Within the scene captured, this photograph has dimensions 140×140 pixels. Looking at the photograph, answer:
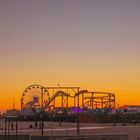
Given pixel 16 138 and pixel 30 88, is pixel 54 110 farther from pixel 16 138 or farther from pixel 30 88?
pixel 16 138

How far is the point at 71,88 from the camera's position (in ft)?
333

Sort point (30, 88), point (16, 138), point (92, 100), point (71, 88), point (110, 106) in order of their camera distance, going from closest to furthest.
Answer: point (16, 138) < point (71, 88) < point (30, 88) < point (92, 100) < point (110, 106)

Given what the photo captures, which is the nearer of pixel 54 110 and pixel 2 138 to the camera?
pixel 2 138

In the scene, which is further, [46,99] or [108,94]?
[108,94]

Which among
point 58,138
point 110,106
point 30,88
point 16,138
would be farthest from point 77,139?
point 110,106

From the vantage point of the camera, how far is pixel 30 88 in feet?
369

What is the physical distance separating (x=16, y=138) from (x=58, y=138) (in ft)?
10.7

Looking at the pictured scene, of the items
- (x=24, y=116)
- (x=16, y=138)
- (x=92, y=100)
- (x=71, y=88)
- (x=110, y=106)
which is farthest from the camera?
(x=110, y=106)

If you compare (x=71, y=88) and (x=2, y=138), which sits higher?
(x=71, y=88)

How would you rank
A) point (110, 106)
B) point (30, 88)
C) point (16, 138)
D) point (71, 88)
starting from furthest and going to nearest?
point (110, 106) < point (30, 88) < point (71, 88) < point (16, 138)

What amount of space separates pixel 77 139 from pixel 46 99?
80.9 meters

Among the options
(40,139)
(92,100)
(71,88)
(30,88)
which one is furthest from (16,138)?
(92,100)

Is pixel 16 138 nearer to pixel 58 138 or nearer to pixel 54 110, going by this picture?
pixel 58 138

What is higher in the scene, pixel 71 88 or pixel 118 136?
pixel 71 88
